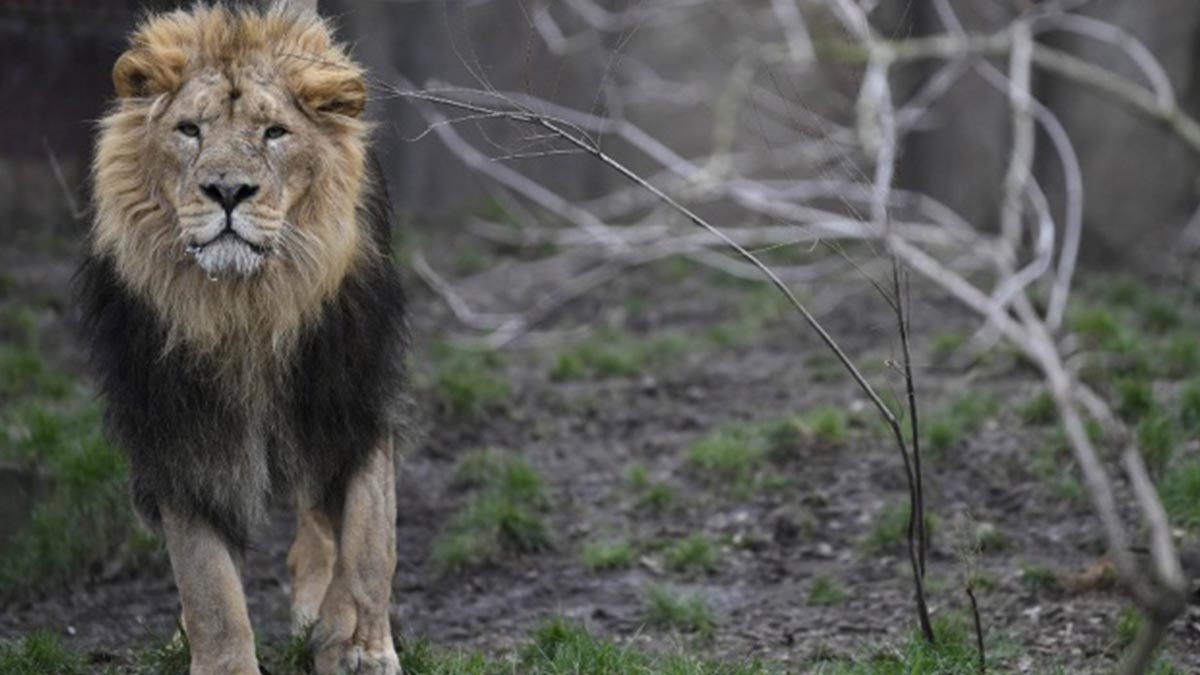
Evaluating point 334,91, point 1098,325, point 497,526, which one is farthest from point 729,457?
point 334,91

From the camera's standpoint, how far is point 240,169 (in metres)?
4.57

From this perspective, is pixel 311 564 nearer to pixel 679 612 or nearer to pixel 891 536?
pixel 679 612

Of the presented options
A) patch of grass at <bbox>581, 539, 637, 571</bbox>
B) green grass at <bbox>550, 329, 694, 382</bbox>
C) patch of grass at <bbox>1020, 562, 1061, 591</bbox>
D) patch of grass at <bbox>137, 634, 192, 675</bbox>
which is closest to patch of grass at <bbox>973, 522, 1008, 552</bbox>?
patch of grass at <bbox>1020, 562, 1061, 591</bbox>

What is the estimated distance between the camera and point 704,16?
12109 mm

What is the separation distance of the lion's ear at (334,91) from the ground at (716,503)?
1423mm

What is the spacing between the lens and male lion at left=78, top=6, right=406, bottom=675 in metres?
4.67

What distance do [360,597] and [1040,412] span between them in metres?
3.56

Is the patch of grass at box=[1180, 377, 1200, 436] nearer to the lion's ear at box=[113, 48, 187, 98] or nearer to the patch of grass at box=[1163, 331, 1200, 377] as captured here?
the patch of grass at box=[1163, 331, 1200, 377]

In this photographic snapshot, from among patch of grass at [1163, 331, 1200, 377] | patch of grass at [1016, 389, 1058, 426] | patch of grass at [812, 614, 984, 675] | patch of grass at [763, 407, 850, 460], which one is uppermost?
patch of grass at [1163, 331, 1200, 377]

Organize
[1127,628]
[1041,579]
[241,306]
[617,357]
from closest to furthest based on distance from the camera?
1. [241,306]
2. [1127,628]
3. [1041,579]
4. [617,357]

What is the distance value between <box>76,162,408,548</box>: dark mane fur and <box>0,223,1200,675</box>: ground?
2.02ft

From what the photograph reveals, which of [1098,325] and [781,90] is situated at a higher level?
[781,90]

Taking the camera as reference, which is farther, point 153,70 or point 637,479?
point 637,479

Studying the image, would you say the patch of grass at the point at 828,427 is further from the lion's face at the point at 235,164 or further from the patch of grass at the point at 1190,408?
the lion's face at the point at 235,164
